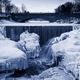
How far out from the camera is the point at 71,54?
1969cm

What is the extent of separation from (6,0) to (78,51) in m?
38.5

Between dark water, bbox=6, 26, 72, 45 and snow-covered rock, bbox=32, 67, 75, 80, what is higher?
dark water, bbox=6, 26, 72, 45

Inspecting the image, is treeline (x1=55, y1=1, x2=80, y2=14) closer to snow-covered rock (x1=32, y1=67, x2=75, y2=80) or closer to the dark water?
the dark water

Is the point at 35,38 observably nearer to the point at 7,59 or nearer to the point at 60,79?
the point at 7,59

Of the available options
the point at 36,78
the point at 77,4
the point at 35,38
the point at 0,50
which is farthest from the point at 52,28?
the point at 77,4

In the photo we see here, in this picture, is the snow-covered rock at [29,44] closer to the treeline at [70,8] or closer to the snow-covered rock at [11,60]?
the snow-covered rock at [11,60]

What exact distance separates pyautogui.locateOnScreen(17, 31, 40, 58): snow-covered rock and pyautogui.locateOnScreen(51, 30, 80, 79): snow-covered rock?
12.0 feet

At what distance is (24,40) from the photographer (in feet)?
95.2

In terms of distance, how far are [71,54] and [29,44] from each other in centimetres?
922

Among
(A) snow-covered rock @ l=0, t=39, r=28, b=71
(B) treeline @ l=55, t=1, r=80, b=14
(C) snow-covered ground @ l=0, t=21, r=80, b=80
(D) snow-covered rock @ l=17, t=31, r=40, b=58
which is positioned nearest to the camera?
(C) snow-covered ground @ l=0, t=21, r=80, b=80

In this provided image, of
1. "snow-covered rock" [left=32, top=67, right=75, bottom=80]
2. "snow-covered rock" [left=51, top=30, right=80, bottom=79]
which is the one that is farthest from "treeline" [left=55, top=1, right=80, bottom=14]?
"snow-covered rock" [left=32, top=67, right=75, bottom=80]

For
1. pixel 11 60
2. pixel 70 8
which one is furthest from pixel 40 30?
pixel 70 8

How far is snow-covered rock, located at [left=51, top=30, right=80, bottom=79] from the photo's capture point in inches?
685

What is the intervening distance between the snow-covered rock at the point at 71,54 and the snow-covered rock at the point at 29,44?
→ 3.65 meters
